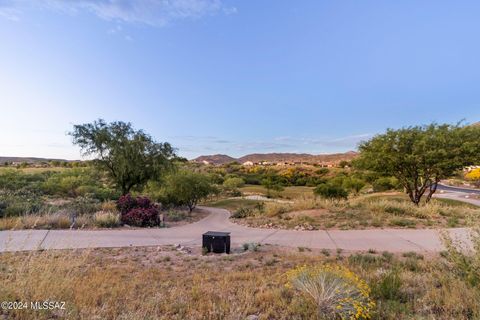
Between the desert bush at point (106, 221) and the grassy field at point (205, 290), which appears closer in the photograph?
the grassy field at point (205, 290)

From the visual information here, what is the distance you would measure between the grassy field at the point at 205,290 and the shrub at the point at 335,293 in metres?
0.12

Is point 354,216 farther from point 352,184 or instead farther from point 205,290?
point 352,184

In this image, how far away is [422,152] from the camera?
1695 centimetres

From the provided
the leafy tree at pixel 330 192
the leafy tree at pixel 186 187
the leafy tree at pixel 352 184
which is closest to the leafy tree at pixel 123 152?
the leafy tree at pixel 186 187

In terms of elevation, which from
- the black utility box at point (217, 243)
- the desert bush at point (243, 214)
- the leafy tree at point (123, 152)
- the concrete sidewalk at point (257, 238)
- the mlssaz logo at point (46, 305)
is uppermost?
the leafy tree at point (123, 152)

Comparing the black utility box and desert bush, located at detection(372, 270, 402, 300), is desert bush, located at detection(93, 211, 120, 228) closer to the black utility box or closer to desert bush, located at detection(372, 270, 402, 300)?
the black utility box

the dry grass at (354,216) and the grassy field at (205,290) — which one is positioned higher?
the grassy field at (205,290)

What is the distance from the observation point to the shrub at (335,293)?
3740 millimetres

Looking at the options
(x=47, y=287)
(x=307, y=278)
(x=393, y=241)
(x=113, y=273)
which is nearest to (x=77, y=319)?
(x=47, y=287)

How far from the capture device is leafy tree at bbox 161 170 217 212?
18.2m

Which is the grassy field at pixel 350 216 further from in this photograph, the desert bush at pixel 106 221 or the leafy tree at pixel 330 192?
the leafy tree at pixel 330 192

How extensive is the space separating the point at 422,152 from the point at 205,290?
1622 cm

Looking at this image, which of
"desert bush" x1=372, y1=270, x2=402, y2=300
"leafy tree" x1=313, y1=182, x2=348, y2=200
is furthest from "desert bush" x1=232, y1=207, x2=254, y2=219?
"desert bush" x1=372, y1=270, x2=402, y2=300

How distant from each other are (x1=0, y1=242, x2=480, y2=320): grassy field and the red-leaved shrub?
5529 millimetres
